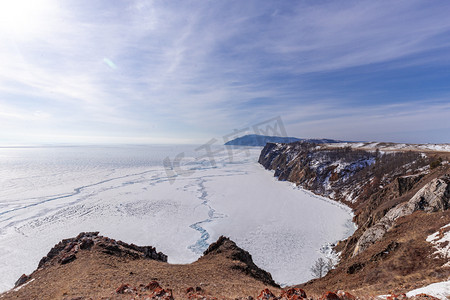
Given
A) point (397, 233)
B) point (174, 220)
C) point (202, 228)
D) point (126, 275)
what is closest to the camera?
point (126, 275)

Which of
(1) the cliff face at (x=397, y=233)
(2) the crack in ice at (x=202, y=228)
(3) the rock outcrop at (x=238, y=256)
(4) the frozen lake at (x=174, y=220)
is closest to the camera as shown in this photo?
(1) the cliff face at (x=397, y=233)

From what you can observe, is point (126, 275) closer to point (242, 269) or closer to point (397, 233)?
point (242, 269)

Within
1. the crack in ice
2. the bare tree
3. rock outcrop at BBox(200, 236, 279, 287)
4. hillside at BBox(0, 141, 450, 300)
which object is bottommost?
the bare tree

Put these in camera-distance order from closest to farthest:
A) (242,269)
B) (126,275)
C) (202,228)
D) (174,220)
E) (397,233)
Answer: (126,275), (242,269), (397,233), (202,228), (174,220)

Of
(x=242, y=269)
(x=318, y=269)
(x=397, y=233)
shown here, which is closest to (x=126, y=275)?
(x=242, y=269)

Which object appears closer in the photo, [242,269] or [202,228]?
[242,269]

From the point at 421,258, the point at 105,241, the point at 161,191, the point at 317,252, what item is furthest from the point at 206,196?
the point at 421,258

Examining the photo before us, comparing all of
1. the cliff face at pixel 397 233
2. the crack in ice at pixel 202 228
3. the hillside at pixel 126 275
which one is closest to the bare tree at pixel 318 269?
the cliff face at pixel 397 233

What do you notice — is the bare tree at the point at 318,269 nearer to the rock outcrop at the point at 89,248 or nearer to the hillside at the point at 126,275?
the hillside at the point at 126,275

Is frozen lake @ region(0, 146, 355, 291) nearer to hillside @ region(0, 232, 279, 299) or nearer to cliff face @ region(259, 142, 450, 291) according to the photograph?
cliff face @ region(259, 142, 450, 291)

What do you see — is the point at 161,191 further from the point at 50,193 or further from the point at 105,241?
the point at 105,241

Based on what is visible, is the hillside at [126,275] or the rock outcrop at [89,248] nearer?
the hillside at [126,275]

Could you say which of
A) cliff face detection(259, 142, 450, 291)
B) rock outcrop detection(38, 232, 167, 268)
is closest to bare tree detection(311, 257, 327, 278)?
cliff face detection(259, 142, 450, 291)

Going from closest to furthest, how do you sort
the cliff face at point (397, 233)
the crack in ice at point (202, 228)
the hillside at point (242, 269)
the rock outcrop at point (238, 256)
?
1. the hillside at point (242, 269)
2. the cliff face at point (397, 233)
3. the rock outcrop at point (238, 256)
4. the crack in ice at point (202, 228)
